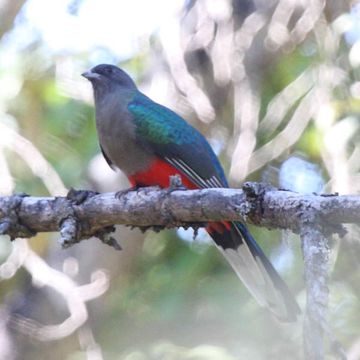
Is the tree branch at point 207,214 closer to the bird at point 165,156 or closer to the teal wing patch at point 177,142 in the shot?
the bird at point 165,156

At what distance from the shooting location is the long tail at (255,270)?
457 centimetres

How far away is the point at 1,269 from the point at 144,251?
1480 mm

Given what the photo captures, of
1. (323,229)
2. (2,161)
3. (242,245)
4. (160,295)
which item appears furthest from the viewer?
(160,295)

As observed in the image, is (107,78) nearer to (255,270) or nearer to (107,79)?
(107,79)

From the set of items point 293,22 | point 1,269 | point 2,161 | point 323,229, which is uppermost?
point 293,22

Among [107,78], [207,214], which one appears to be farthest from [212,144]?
[207,214]

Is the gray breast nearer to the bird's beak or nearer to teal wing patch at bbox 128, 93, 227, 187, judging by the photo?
teal wing patch at bbox 128, 93, 227, 187

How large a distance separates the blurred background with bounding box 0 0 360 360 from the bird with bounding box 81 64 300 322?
38 centimetres

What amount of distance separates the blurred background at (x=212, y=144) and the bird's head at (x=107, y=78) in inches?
10.2

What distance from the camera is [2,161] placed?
5.64 m

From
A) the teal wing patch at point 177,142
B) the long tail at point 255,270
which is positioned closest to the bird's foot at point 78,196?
the long tail at point 255,270

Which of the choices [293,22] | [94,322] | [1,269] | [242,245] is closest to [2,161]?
[1,269]

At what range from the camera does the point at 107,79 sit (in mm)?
5961

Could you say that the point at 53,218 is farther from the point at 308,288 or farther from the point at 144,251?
the point at 144,251
